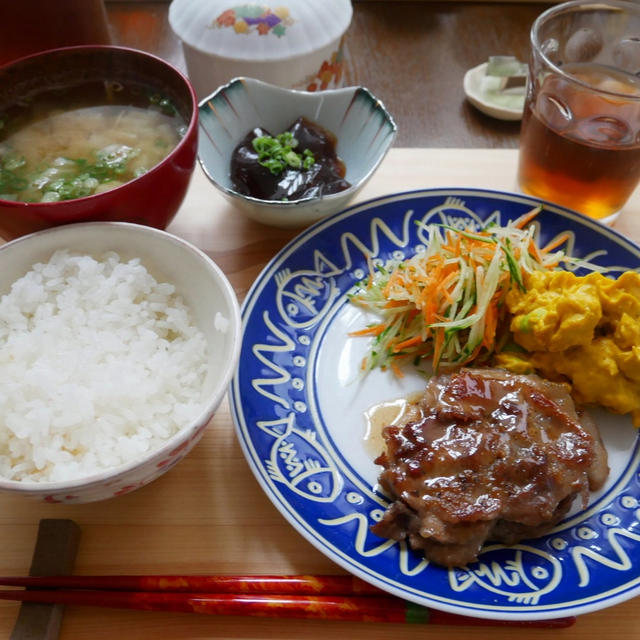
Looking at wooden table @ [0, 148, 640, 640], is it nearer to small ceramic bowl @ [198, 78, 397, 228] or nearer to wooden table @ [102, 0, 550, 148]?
small ceramic bowl @ [198, 78, 397, 228]

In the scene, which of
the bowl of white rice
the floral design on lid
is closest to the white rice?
the bowl of white rice

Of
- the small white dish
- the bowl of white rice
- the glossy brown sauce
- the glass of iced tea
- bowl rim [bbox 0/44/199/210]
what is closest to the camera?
the bowl of white rice

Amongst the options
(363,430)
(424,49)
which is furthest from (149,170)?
(424,49)

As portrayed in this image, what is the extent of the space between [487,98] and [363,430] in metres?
2.37

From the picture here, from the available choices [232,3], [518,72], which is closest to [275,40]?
[232,3]

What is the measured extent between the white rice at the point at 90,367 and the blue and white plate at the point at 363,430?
0.77 feet

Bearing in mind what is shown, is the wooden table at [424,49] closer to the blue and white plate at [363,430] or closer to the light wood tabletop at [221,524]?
the light wood tabletop at [221,524]

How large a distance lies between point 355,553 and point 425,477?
26cm

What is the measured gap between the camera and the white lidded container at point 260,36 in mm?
2736

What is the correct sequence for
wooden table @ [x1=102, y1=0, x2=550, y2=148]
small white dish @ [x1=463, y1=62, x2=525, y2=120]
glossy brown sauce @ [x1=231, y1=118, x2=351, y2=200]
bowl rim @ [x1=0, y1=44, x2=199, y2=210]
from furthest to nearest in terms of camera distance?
wooden table @ [x1=102, y1=0, x2=550, y2=148] → small white dish @ [x1=463, y1=62, x2=525, y2=120] → glossy brown sauce @ [x1=231, y1=118, x2=351, y2=200] → bowl rim @ [x1=0, y1=44, x2=199, y2=210]

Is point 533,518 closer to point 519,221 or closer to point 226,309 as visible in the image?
point 226,309

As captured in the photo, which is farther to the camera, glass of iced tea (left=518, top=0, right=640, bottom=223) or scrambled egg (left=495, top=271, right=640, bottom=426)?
glass of iced tea (left=518, top=0, right=640, bottom=223)

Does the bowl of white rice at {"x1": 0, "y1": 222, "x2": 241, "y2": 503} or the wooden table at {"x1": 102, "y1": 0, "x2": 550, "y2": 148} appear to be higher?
the bowl of white rice at {"x1": 0, "y1": 222, "x2": 241, "y2": 503}

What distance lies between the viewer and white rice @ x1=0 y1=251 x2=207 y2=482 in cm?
147
